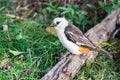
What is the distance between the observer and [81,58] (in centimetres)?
446

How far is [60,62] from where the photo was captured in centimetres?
429

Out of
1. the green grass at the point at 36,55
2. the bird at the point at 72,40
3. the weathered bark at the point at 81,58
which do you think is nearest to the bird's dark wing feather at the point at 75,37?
the bird at the point at 72,40

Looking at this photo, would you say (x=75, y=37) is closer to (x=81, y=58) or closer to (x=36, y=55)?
(x=81, y=58)

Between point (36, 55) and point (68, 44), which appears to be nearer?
point (68, 44)

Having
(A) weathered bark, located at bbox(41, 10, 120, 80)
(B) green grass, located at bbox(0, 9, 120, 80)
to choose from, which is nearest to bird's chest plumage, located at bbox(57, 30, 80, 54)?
(A) weathered bark, located at bbox(41, 10, 120, 80)

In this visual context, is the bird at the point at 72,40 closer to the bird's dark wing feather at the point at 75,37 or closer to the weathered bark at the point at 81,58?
the bird's dark wing feather at the point at 75,37

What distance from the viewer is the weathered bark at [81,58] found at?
4062 millimetres

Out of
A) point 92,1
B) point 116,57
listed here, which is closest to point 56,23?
point 116,57

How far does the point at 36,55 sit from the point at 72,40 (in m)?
0.59

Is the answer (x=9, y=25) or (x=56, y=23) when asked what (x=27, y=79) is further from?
(x=9, y=25)

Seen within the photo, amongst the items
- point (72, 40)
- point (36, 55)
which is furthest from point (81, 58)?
point (36, 55)

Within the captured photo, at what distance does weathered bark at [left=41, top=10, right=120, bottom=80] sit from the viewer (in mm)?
4062

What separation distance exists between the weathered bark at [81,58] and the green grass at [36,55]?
170 mm

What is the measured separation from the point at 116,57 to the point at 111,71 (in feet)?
0.94
